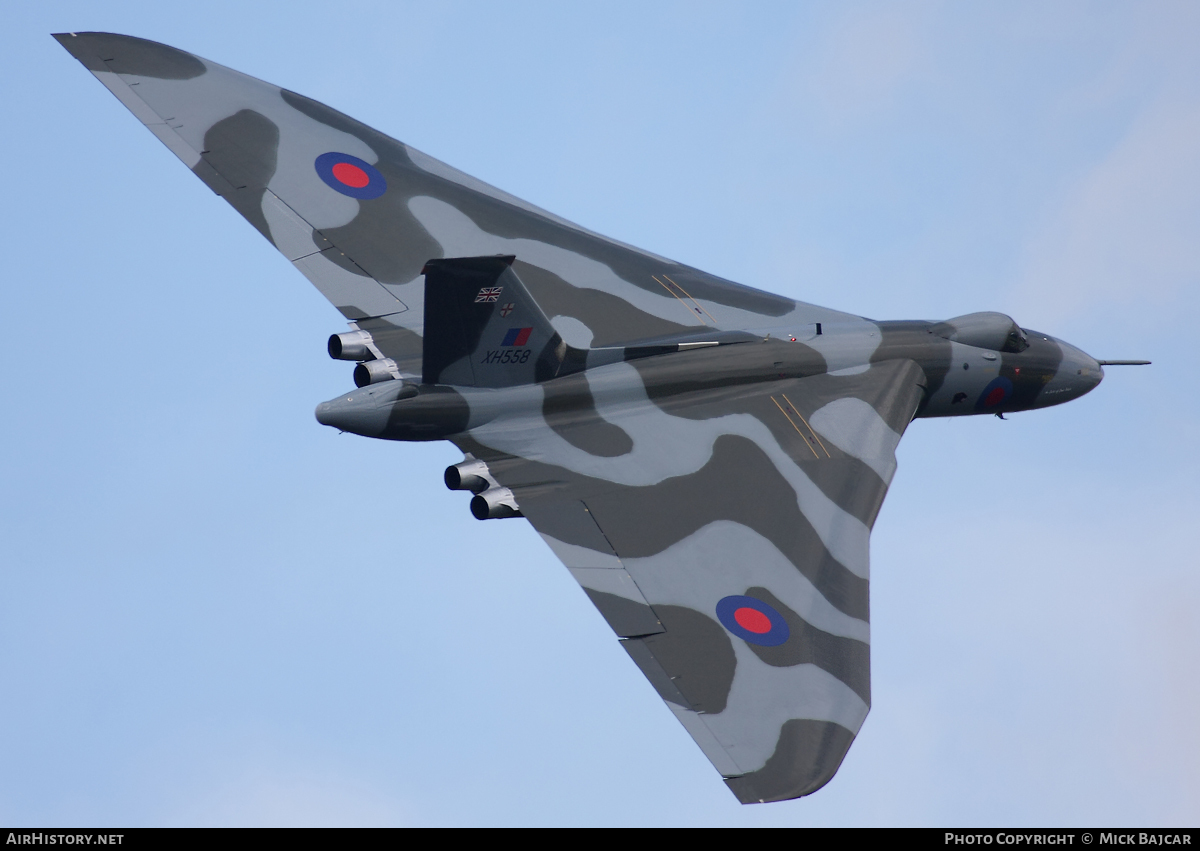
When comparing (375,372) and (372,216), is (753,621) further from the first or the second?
(372,216)

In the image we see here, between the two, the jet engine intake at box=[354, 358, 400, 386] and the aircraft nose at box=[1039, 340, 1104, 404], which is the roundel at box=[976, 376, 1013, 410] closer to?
the aircraft nose at box=[1039, 340, 1104, 404]

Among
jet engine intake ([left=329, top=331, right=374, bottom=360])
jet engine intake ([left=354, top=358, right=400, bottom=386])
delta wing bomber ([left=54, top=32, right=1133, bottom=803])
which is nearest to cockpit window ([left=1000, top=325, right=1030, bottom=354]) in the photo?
delta wing bomber ([left=54, top=32, right=1133, bottom=803])

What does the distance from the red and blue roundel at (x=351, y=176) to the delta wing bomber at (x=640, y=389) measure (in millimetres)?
67

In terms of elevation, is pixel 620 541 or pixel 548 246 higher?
pixel 548 246

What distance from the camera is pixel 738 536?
75.1ft

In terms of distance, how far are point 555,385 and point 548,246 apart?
5.48m

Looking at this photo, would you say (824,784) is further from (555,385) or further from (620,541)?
(555,385)

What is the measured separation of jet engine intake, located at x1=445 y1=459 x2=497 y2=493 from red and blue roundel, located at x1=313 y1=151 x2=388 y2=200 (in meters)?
8.06

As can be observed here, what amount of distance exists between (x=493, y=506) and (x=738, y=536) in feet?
14.1

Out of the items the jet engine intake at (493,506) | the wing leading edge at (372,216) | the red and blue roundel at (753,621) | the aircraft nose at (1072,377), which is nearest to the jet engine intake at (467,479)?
the jet engine intake at (493,506)

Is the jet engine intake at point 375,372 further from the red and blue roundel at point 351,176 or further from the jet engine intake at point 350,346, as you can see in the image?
the red and blue roundel at point 351,176

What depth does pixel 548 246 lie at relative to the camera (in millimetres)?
28781

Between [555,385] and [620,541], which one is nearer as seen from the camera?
[620,541]

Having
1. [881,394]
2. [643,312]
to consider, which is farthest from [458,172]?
[881,394]
